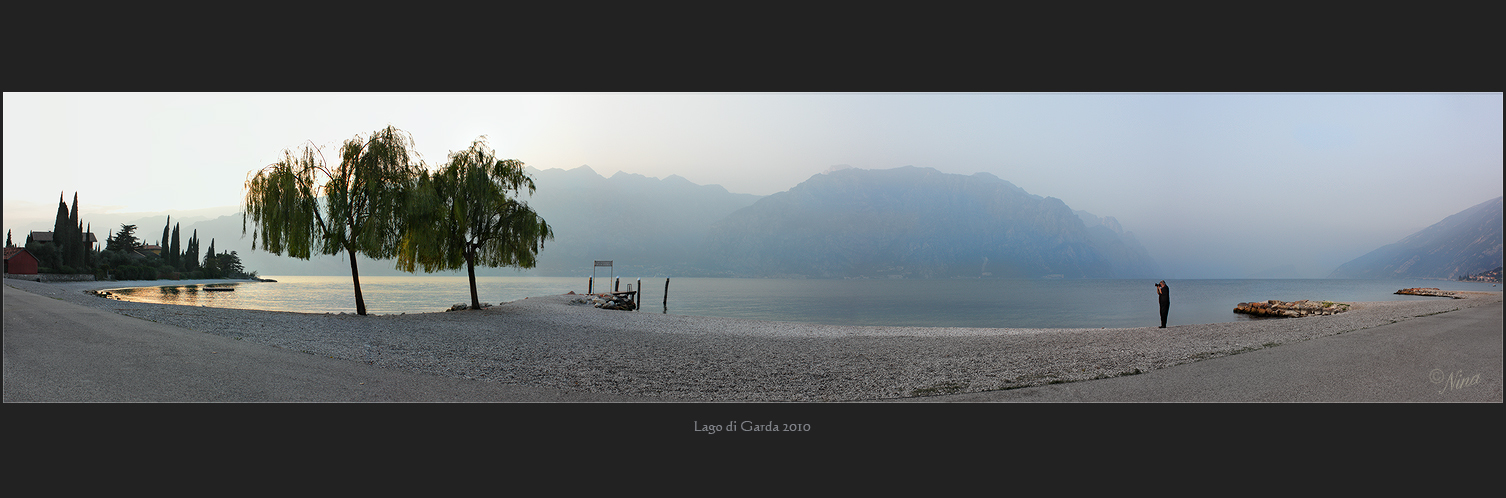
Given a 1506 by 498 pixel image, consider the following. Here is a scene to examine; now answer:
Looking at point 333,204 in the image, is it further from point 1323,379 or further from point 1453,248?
point 1453,248

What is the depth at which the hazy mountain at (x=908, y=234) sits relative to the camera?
10862cm

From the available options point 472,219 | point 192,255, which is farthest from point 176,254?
point 472,219

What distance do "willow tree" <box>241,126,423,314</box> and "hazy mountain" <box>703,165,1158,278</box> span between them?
259 ft

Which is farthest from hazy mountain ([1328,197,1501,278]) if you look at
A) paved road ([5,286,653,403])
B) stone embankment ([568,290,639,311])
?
stone embankment ([568,290,639,311])

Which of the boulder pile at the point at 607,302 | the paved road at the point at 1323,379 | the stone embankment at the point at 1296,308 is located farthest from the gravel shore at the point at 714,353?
the stone embankment at the point at 1296,308

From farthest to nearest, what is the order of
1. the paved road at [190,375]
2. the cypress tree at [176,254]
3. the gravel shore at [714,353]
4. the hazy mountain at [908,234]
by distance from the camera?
the hazy mountain at [908,234], the cypress tree at [176,254], the gravel shore at [714,353], the paved road at [190,375]

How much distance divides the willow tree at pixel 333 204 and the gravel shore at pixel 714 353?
188 cm

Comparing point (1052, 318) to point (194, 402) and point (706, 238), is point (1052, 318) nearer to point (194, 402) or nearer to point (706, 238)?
point (194, 402)

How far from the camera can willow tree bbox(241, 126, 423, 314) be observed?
14.4 m

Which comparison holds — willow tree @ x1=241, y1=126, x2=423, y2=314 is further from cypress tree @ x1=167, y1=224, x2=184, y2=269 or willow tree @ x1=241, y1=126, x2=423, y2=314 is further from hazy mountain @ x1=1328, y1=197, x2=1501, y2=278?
cypress tree @ x1=167, y1=224, x2=184, y2=269

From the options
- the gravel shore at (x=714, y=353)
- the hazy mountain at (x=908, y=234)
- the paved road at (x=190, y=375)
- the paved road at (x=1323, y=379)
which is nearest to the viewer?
the paved road at (x=190, y=375)

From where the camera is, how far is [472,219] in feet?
57.3

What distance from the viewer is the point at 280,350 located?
7820 millimetres
